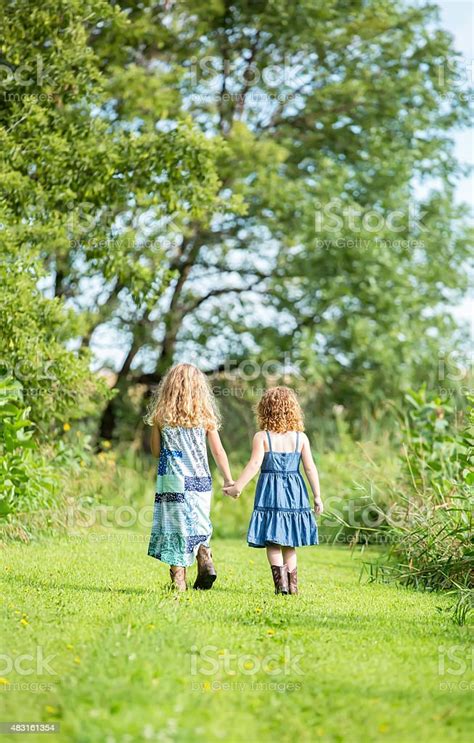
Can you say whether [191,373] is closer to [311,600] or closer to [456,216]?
[311,600]

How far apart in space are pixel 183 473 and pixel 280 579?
1.05 m

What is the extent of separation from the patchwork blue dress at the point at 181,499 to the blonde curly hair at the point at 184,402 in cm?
7

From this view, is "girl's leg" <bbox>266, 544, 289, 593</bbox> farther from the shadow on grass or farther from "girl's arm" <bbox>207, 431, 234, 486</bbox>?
the shadow on grass

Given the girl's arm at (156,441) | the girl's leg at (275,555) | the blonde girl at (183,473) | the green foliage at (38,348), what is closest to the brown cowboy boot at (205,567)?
the blonde girl at (183,473)

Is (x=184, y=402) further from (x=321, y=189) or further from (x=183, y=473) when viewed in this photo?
(x=321, y=189)

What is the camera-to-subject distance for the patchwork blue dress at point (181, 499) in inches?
244

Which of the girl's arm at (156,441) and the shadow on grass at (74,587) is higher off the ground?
the girl's arm at (156,441)

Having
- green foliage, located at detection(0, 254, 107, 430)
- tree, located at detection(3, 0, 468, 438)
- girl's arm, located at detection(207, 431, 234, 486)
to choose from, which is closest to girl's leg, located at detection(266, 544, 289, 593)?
girl's arm, located at detection(207, 431, 234, 486)

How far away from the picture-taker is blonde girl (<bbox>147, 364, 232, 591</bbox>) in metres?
6.22

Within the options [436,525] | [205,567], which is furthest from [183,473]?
[436,525]

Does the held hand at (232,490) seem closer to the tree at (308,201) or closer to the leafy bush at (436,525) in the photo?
the leafy bush at (436,525)

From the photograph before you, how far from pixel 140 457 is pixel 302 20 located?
7.94 meters

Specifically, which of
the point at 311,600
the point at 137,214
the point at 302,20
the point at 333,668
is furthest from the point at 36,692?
the point at 302,20

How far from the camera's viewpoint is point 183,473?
20.7ft
